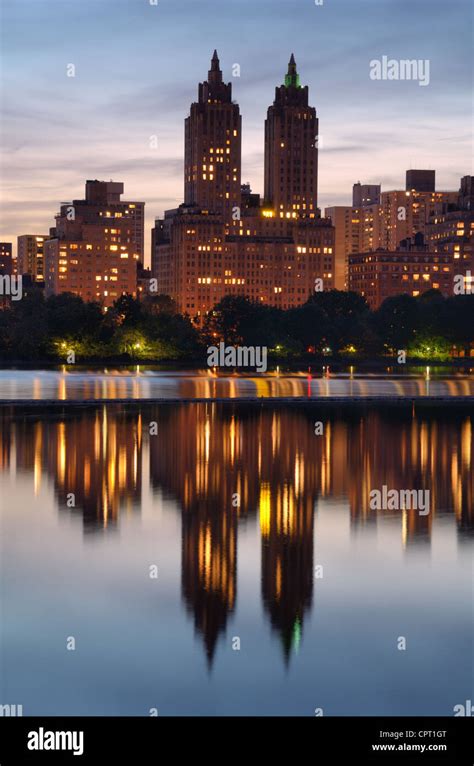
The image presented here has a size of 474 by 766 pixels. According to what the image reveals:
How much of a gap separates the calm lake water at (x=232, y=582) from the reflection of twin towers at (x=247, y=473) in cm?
11

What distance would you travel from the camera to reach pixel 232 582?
26500 mm

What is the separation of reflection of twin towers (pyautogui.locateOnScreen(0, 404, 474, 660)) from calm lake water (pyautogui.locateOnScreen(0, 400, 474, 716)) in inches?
4.4

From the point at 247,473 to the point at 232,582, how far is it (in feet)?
55.2

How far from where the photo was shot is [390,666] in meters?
21.4

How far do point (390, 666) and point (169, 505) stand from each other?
1583cm

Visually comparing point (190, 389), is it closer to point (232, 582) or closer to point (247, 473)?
point (247, 473)

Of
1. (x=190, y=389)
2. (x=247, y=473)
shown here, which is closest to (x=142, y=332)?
(x=190, y=389)

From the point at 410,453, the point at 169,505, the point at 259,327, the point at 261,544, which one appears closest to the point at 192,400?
the point at 410,453

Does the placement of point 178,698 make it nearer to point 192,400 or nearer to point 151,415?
point 151,415

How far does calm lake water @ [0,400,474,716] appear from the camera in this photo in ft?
66.6
